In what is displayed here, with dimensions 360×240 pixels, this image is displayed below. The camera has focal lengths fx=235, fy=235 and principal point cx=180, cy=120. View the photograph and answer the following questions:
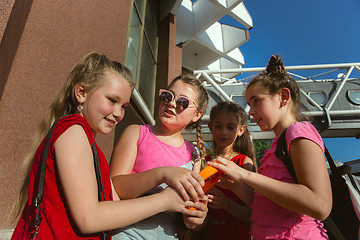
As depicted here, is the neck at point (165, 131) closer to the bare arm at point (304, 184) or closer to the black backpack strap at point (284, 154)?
the bare arm at point (304, 184)

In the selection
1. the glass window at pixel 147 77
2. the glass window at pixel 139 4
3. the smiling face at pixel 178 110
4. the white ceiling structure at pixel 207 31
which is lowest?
the smiling face at pixel 178 110

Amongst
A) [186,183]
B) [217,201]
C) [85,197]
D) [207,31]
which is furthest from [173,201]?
[207,31]

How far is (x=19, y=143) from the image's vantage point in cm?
188

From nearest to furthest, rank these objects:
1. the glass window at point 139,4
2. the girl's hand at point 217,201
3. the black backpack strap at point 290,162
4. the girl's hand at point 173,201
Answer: the girl's hand at point 173,201
the black backpack strap at point 290,162
the girl's hand at point 217,201
the glass window at point 139,4

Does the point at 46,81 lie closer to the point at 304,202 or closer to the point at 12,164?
the point at 12,164

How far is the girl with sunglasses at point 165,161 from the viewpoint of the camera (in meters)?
1.18

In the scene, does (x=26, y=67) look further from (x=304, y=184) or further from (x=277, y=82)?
(x=304, y=184)

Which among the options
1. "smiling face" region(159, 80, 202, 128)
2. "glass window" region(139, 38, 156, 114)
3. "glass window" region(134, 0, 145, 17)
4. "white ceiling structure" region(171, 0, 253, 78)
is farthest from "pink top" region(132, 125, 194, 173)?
"white ceiling structure" region(171, 0, 253, 78)

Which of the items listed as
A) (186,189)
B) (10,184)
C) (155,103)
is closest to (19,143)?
(10,184)

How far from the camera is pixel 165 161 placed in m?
1.53

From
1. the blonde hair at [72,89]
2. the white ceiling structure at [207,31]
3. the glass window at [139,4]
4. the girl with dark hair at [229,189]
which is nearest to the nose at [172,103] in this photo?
the blonde hair at [72,89]

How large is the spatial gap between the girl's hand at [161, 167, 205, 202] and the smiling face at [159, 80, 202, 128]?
609mm

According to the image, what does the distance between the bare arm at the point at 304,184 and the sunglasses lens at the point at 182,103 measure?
60 centimetres

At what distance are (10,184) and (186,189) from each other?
59.6 inches
